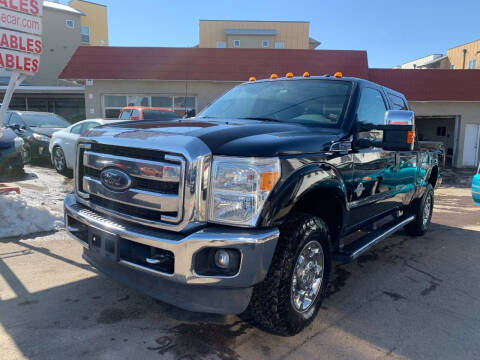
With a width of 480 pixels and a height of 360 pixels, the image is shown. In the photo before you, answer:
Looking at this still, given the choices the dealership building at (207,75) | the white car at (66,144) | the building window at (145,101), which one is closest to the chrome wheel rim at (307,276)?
the white car at (66,144)

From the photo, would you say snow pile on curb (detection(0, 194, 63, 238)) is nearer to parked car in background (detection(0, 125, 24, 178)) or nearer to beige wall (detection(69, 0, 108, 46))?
parked car in background (detection(0, 125, 24, 178))

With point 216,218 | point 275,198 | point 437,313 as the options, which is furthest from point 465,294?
point 216,218

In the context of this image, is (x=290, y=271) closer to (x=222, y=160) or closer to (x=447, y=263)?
(x=222, y=160)

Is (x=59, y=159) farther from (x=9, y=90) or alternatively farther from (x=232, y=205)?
(x=232, y=205)

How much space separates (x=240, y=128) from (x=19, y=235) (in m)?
3.92

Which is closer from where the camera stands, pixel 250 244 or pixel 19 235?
pixel 250 244

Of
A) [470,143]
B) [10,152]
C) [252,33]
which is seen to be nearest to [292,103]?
[10,152]

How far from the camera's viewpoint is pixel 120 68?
15844 millimetres

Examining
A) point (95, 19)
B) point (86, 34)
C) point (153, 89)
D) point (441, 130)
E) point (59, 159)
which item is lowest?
point (59, 159)

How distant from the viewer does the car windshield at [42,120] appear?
1205 cm

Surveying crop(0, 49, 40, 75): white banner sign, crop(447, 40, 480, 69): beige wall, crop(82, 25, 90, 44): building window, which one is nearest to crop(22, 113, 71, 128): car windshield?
crop(0, 49, 40, 75): white banner sign

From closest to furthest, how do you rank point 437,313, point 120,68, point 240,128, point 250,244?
point 250,244, point 240,128, point 437,313, point 120,68

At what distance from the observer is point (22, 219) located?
17.9ft

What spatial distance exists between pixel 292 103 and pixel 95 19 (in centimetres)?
3923
